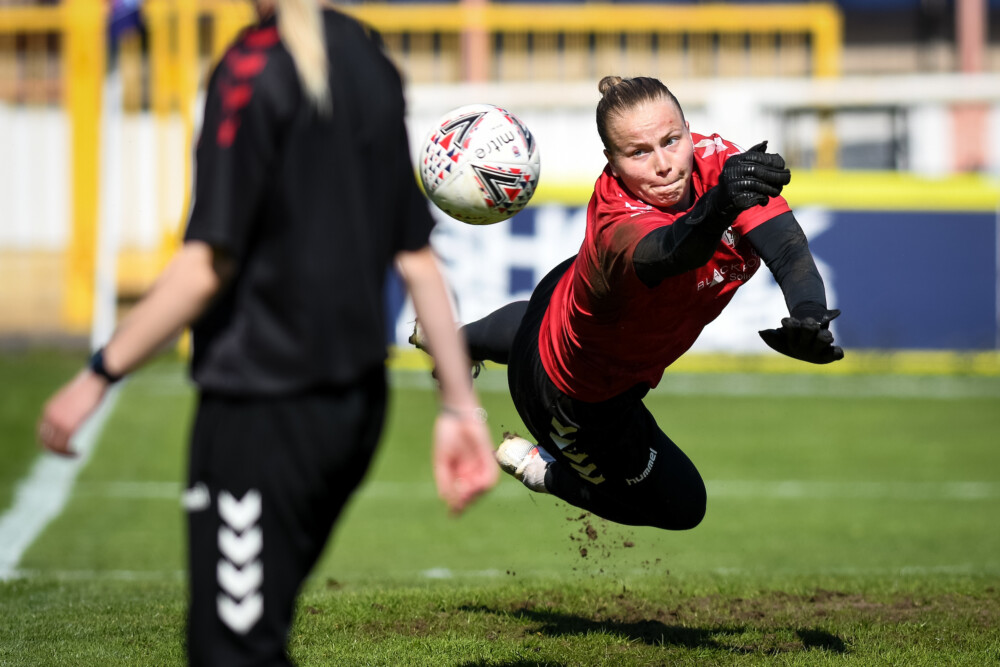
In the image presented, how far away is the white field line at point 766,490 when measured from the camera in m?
11.3

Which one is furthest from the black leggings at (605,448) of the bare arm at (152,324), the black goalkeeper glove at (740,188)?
the bare arm at (152,324)

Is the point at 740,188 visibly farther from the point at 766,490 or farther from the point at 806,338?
the point at 766,490

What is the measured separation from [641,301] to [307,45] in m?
2.09

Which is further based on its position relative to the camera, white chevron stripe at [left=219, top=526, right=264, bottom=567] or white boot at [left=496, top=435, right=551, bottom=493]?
white boot at [left=496, top=435, right=551, bottom=493]

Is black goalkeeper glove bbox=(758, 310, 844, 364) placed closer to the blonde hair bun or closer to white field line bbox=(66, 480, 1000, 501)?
the blonde hair bun

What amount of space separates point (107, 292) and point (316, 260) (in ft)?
47.1

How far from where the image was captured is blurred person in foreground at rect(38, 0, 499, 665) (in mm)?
2744

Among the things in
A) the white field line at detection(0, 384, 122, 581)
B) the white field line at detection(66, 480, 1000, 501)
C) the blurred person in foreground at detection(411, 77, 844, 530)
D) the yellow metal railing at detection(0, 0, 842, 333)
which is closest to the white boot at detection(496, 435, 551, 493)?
the blurred person in foreground at detection(411, 77, 844, 530)

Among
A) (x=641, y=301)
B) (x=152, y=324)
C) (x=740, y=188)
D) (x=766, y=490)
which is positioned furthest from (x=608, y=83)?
(x=766, y=490)

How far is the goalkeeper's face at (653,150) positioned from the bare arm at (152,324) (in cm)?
206

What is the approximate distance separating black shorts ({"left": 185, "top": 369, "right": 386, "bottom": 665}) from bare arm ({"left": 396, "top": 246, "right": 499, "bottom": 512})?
209 mm

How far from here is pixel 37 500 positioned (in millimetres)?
11109

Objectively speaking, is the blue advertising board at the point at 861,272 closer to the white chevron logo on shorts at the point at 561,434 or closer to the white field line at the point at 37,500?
the white field line at the point at 37,500

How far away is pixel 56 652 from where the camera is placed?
5.27 m
